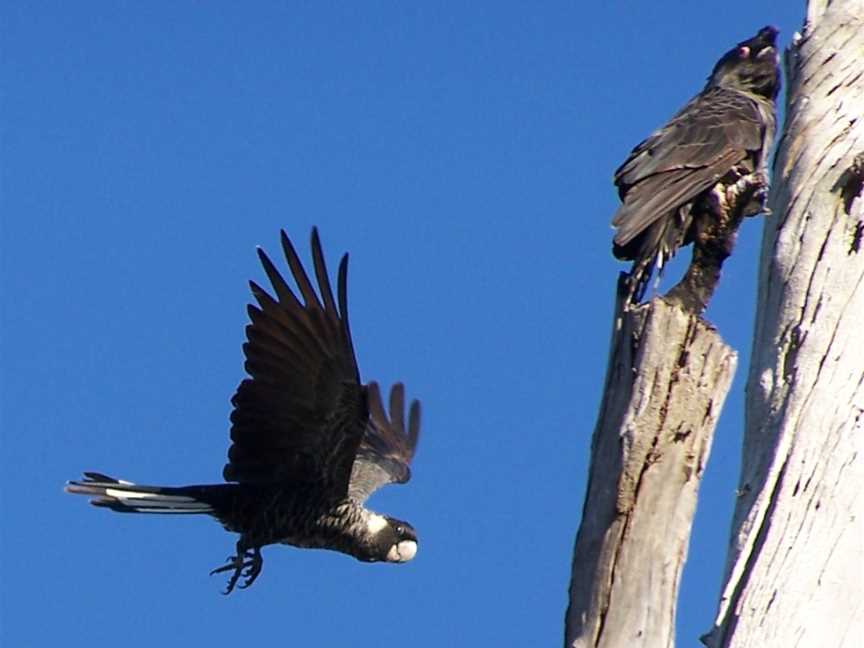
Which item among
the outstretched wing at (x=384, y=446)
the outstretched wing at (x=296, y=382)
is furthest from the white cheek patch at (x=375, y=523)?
the outstretched wing at (x=296, y=382)

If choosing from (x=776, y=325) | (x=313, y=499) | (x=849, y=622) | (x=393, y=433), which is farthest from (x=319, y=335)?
(x=849, y=622)

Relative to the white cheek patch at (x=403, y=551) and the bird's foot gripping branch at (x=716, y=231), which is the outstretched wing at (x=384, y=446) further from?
the bird's foot gripping branch at (x=716, y=231)

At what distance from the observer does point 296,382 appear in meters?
7.32

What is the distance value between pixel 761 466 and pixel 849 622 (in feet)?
1.90

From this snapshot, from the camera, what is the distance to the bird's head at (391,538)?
28.4 ft

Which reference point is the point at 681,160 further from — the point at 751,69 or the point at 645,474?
the point at 645,474

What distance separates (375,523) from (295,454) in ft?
3.70

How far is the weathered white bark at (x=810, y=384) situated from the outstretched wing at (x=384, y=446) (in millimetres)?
4346

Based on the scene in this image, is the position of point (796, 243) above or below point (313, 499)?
below

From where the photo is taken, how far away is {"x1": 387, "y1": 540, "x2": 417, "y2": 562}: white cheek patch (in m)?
8.87

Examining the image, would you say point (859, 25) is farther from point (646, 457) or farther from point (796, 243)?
point (646, 457)

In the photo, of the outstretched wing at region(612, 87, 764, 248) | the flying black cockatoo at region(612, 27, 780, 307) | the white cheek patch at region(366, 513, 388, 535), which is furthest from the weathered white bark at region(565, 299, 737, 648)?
the white cheek patch at region(366, 513, 388, 535)

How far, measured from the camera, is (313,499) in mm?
7996

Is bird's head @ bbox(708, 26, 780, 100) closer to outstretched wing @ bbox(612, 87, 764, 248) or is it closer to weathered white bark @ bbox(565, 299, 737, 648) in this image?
outstretched wing @ bbox(612, 87, 764, 248)
